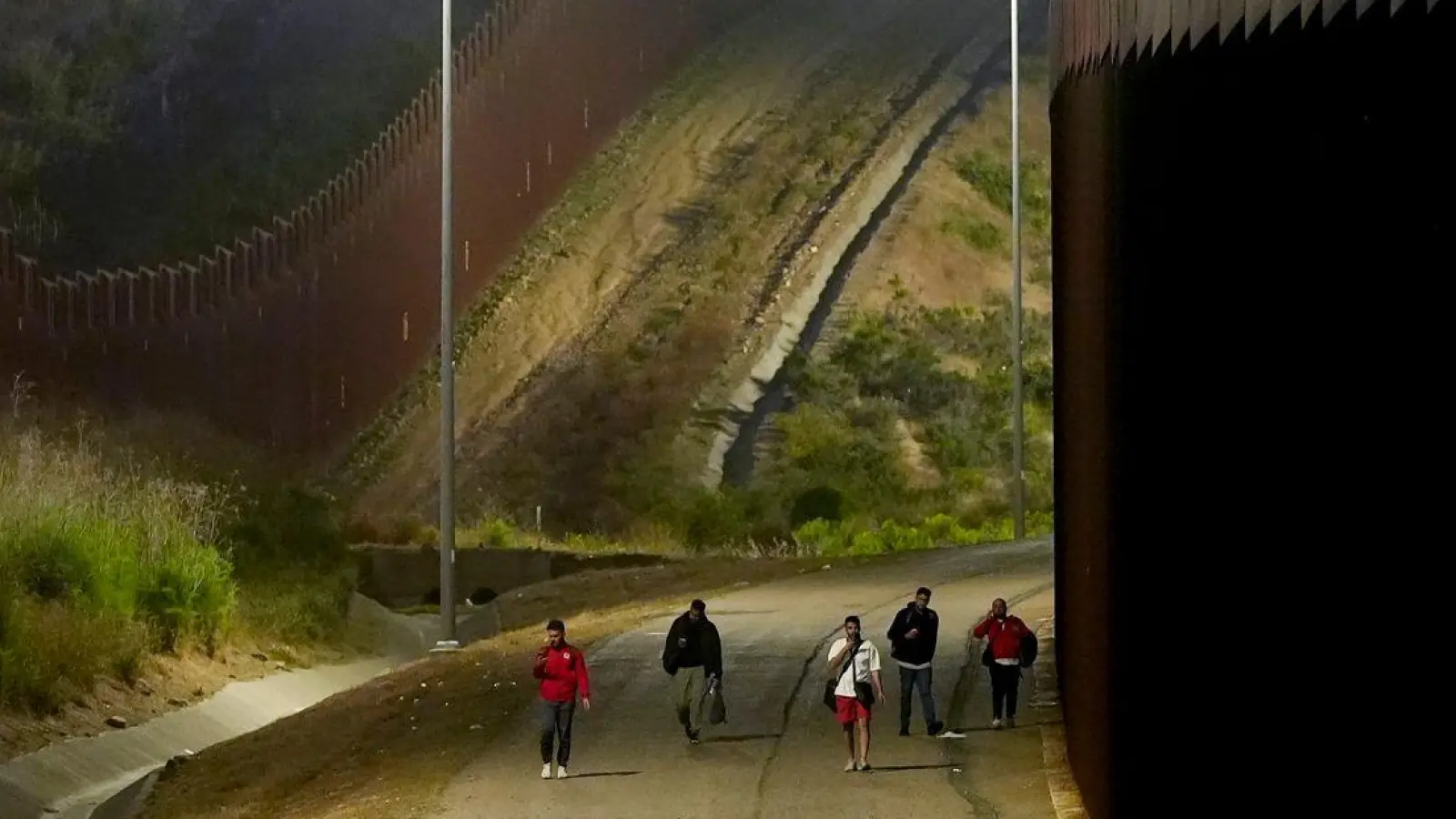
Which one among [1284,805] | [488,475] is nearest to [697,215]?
[488,475]

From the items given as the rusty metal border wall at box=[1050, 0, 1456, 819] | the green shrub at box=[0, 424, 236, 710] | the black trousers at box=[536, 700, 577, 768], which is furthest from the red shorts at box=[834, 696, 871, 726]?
the green shrub at box=[0, 424, 236, 710]

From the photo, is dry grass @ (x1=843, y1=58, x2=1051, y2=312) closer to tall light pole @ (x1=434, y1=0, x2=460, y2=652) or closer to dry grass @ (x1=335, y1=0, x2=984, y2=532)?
dry grass @ (x1=335, y1=0, x2=984, y2=532)

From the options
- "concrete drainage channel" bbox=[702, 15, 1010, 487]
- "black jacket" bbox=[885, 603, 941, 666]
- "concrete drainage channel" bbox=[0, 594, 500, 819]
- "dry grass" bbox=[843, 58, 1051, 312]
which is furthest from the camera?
"dry grass" bbox=[843, 58, 1051, 312]

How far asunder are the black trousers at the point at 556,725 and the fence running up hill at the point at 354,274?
3953 cm

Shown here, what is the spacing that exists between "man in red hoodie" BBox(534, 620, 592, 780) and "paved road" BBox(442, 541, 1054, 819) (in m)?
0.29

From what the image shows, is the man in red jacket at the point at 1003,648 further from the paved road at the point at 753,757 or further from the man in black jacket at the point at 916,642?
the man in black jacket at the point at 916,642

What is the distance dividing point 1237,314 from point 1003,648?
9.06 metres

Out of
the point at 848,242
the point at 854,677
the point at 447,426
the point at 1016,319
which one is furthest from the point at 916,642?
the point at 848,242

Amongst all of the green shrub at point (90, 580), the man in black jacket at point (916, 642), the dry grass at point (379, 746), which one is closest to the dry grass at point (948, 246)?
the green shrub at point (90, 580)

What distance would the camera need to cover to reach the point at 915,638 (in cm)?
1747

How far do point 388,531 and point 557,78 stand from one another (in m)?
22.9

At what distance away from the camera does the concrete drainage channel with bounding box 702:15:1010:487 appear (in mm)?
56094

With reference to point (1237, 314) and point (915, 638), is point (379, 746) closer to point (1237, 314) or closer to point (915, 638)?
point (915, 638)

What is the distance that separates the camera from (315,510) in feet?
145
